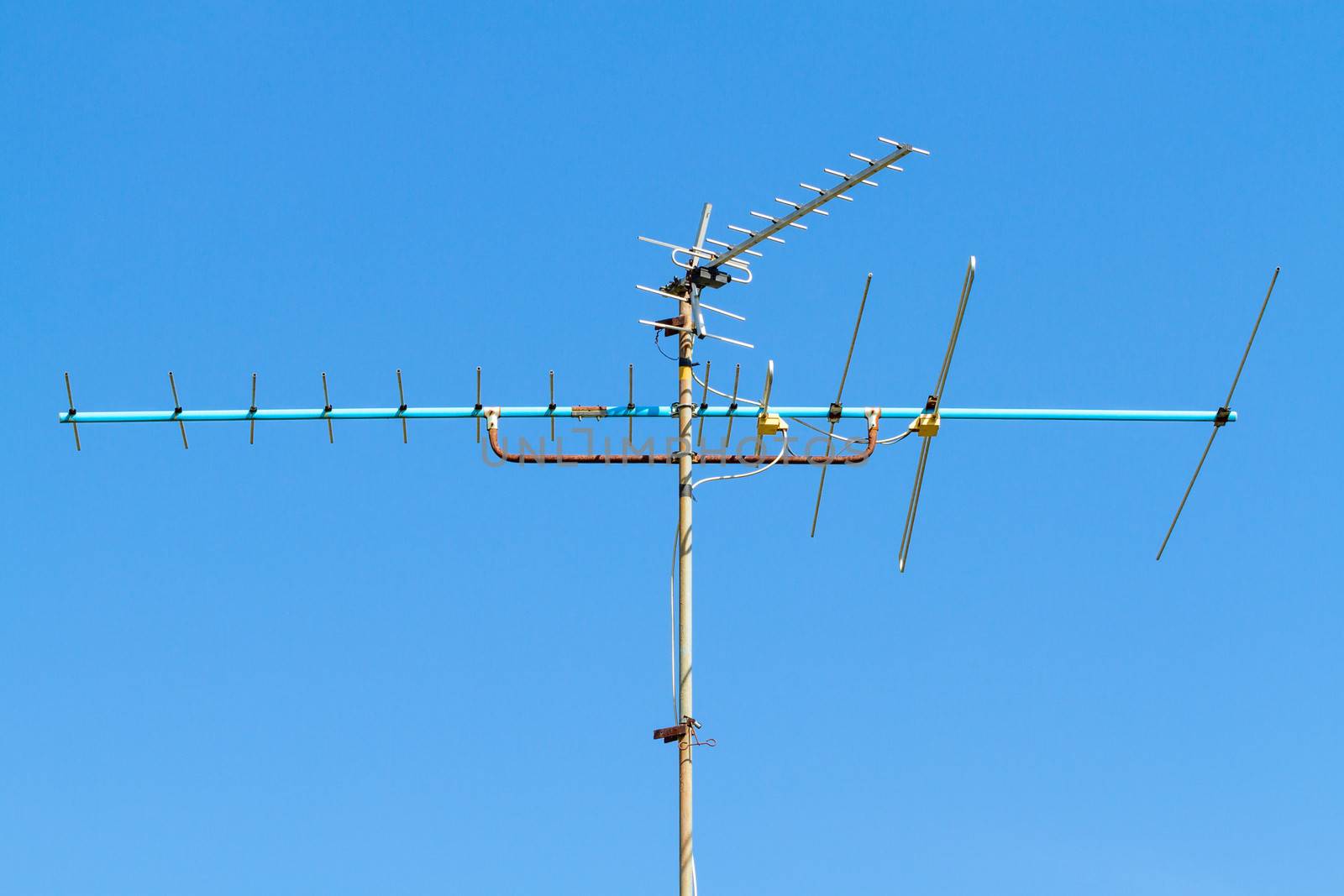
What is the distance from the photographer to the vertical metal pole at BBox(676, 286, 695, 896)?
59.8ft

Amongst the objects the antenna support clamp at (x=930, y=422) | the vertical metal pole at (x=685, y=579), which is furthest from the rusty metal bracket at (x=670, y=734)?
the antenna support clamp at (x=930, y=422)

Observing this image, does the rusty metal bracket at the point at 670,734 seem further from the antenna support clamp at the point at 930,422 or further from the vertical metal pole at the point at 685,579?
the antenna support clamp at the point at 930,422

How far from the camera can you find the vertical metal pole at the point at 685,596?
59.8 ft

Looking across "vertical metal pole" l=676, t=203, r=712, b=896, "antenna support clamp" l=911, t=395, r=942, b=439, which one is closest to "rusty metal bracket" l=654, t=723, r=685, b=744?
"vertical metal pole" l=676, t=203, r=712, b=896

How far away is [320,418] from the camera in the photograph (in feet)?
75.6

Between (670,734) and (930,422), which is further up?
(930,422)

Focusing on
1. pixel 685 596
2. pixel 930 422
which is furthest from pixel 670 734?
pixel 930 422

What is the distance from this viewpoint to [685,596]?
19.1 m

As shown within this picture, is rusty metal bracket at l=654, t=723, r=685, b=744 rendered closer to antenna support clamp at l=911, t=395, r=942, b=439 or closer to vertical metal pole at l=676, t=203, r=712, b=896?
vertical metal pole at l=676, t=203, r=712, b=896

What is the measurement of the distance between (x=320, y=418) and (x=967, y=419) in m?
8.01

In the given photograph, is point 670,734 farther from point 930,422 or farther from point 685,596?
point 930,422

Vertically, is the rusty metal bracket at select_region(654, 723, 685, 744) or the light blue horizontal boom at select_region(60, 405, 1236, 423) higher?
the light blue horizontal boom at select_region(60, 405, 1236, 423)

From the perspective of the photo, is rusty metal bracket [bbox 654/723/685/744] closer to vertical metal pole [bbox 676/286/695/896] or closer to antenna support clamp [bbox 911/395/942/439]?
vertical metal pole [bbox 676/286/695/896]

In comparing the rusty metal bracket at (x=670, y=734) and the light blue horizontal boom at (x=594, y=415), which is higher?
the light blue horizontal boom at (x=594, y=415)
